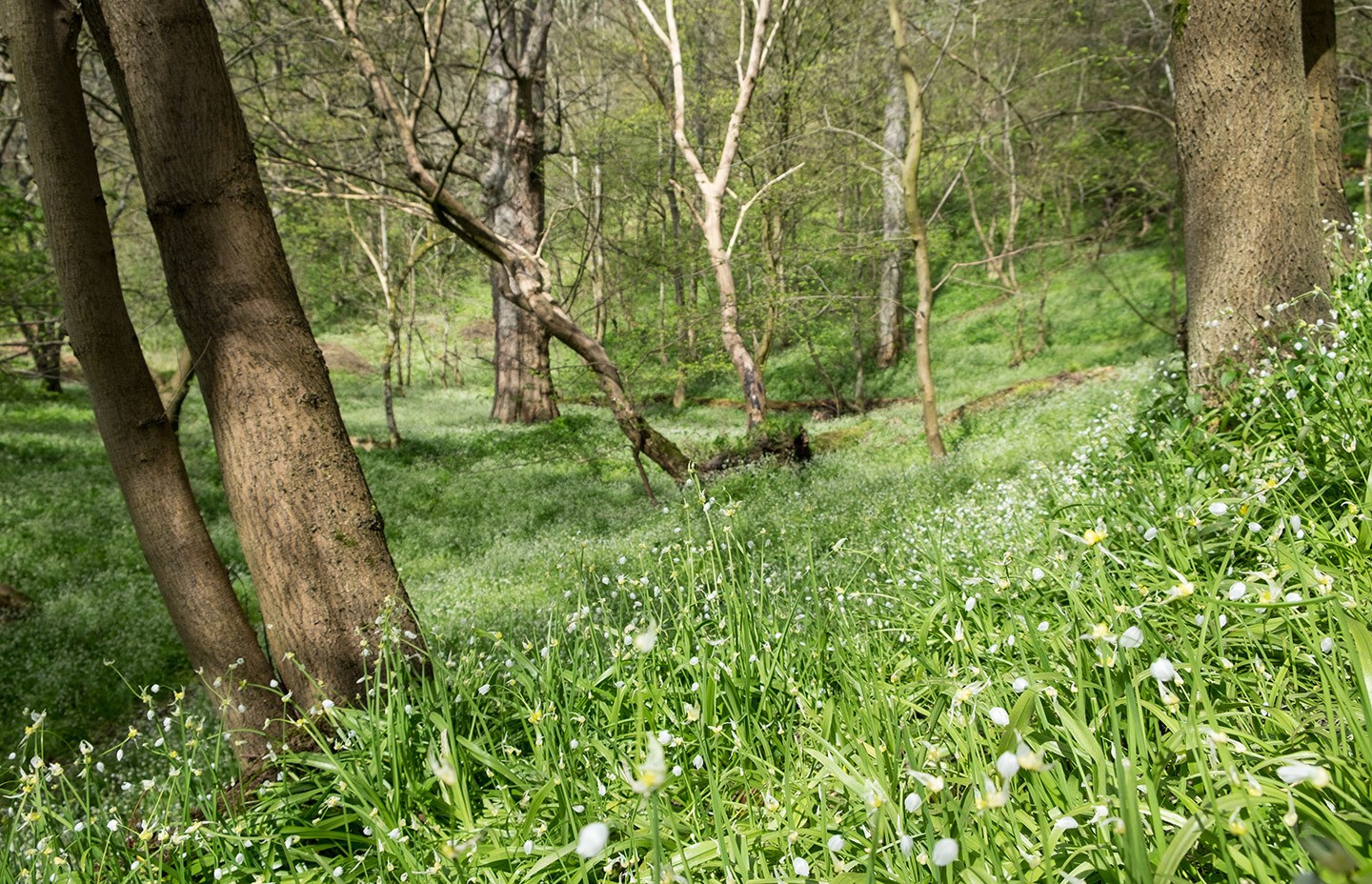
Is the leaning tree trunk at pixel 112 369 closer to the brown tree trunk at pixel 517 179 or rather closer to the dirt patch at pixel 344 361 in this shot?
the brown tree trunk at pixel 517 179

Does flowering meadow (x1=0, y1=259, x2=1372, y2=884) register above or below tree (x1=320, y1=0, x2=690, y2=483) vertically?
below

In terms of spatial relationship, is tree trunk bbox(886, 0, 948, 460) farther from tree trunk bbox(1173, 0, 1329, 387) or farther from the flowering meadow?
the flowering meadow

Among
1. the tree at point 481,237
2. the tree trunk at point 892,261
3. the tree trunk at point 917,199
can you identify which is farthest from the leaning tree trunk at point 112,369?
the tree trunk at point 892,261

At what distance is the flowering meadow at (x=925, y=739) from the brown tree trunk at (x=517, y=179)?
381 inches

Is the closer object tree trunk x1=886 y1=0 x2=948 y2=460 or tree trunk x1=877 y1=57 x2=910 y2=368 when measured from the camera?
tree trunk x1=886 y1=0 x2=948 y2=460

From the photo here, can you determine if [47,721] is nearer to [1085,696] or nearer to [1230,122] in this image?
[1085,696]

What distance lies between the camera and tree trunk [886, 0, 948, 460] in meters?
10.3

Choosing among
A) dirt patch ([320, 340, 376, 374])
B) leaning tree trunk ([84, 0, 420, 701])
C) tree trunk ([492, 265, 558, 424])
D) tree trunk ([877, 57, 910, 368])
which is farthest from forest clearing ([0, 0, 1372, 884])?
dirt patch ([320, 340, 376, 374])

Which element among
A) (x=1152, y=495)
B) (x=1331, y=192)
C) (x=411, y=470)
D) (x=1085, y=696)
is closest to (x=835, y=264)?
(x=411, y=470)

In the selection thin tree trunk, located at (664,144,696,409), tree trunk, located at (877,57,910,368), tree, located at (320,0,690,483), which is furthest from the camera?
tree trunk, located at (877,57,910,368)

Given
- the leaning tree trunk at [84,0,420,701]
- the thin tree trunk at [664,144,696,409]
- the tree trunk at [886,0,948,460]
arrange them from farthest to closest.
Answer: the thin tree trunk at [664,144,696,409] → the tree trunk at [886,0,948,460] → the leaning tree trunk at [84,0,420,701]

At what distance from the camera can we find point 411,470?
15.4 m

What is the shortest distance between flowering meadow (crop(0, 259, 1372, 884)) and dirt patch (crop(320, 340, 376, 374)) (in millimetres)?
35489

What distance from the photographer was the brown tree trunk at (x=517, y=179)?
44.5ft
